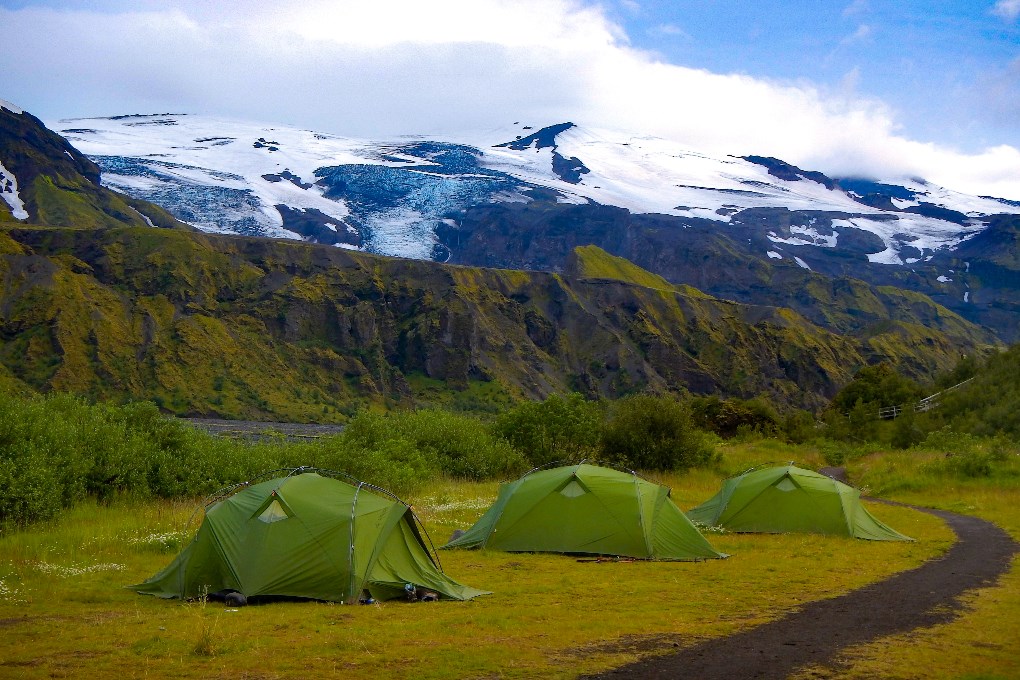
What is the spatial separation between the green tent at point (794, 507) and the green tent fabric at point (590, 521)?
4639mm

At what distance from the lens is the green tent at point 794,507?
24.7m

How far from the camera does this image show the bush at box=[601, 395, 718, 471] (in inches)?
1711

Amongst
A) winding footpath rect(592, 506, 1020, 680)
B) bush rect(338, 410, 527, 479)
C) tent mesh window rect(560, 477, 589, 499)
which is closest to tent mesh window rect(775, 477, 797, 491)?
winding footpath rect(592, 506, 1020, 680)

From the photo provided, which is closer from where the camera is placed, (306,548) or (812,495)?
(306,548)

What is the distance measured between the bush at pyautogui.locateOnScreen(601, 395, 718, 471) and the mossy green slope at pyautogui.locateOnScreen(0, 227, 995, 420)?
82.2m

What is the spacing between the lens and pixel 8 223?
137750mm

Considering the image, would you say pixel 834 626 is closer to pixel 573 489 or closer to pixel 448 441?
pixel 573 489

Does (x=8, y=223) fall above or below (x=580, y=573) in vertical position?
above

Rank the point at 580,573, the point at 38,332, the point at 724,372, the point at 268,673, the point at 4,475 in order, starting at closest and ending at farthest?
the point at 268,673 < the point at 580,573 < the point at 4,475 < the point at 38,332 < the point at 724,372

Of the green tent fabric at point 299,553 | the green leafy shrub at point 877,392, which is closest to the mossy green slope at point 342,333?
the green leafy shrub at point 877,392

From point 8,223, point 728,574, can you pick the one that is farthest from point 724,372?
point 728,574

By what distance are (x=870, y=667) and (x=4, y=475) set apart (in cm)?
1731

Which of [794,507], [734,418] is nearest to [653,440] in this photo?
[794,507]

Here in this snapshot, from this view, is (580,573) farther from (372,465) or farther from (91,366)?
(91,366)
